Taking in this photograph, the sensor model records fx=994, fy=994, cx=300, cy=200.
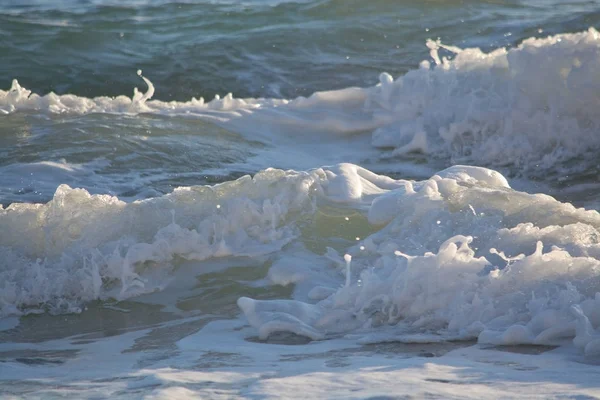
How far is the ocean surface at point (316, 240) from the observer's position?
12.4 ft

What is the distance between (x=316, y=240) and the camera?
543cm

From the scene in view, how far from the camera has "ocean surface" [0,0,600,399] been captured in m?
3.79

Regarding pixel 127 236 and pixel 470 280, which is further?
pixel 127 236

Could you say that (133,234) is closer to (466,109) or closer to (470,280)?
(470,280)

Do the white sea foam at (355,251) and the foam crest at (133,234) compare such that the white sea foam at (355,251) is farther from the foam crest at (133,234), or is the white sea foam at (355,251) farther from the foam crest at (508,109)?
the foam crest at (508,109)

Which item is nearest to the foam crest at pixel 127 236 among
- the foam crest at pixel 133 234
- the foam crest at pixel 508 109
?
the foam crest at pixel 133 234

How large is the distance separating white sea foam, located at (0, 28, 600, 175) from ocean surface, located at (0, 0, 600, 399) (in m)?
0.02

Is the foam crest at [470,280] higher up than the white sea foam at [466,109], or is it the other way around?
the white sea foam at [466,109]

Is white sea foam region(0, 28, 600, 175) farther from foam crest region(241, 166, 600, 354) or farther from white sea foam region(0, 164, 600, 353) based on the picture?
foam crest region(241, 166, 600, 354)

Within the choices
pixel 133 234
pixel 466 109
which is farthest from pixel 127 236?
pixel 466 109

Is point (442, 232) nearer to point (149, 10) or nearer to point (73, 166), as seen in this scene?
point (73, 166)

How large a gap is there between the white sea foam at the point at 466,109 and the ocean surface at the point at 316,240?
0.02m

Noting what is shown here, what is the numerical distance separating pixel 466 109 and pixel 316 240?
13.2ft

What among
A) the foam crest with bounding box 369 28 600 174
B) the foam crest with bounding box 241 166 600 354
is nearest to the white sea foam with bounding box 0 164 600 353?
the foam crest with bounding box 241 166 600 354
